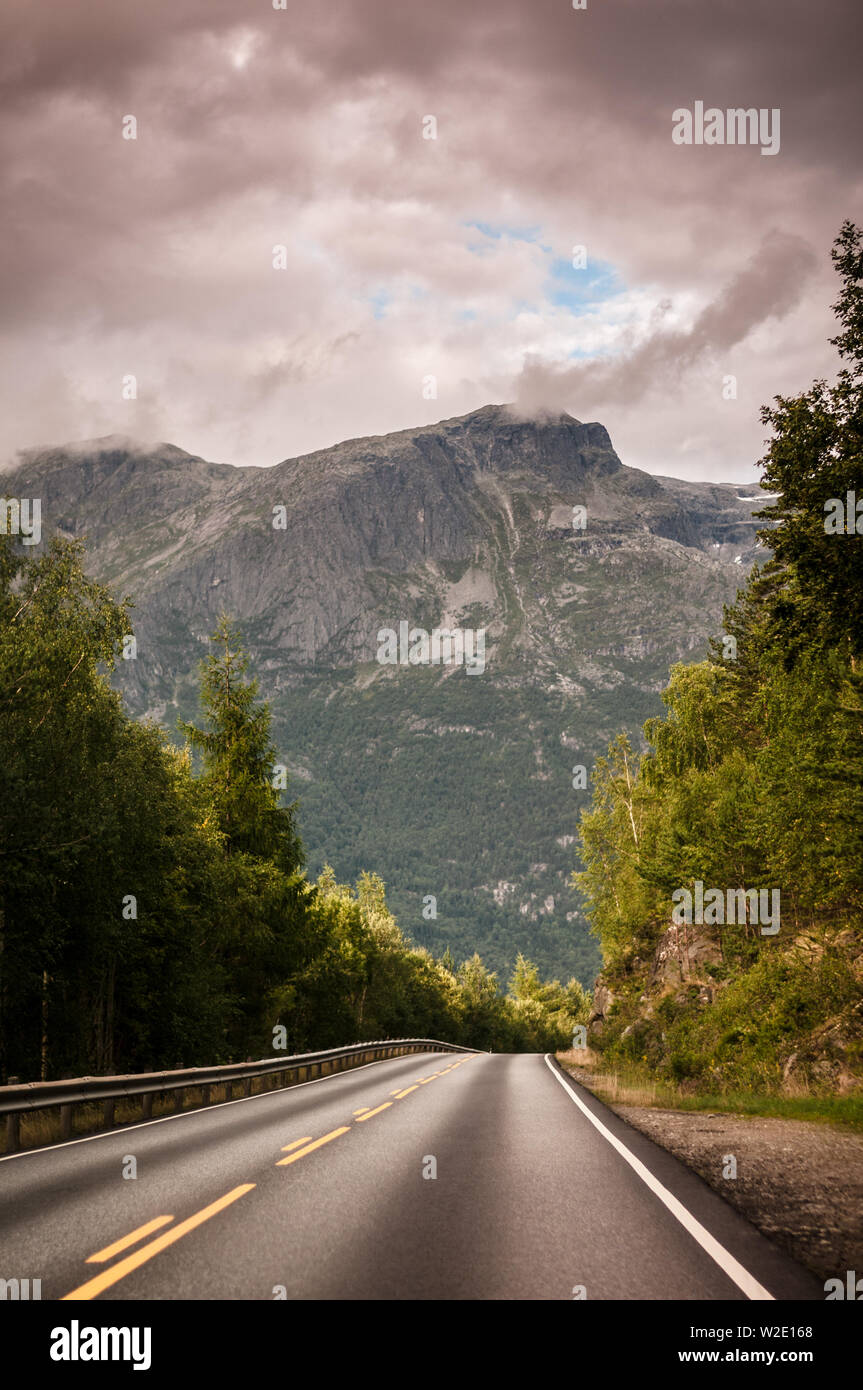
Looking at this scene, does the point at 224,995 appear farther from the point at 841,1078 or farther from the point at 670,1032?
the point at 841,1078

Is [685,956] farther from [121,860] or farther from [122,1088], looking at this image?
[122,1088]

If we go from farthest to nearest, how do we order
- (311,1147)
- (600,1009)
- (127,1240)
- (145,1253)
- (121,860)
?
(600,1009), (121,860), (311,1147), (127,1240), (145,1253)

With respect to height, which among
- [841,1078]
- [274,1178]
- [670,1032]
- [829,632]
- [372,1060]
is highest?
[829,632]

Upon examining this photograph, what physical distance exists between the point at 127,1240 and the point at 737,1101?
1402 cm

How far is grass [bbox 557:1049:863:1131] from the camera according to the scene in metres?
14.1

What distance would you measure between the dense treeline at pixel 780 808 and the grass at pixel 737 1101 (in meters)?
1.26

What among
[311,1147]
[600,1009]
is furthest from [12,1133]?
[600,1009]

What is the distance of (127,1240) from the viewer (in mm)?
6328

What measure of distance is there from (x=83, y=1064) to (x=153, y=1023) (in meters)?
3.58

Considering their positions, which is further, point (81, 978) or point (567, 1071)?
point (567, 1071)

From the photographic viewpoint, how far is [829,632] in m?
14.8
